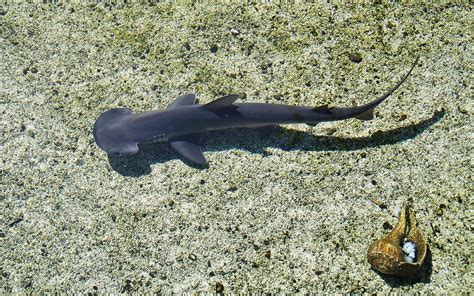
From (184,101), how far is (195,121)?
15.5 inches

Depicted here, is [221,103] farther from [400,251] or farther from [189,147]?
[400,251]

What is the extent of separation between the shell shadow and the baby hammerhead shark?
9.0 inches

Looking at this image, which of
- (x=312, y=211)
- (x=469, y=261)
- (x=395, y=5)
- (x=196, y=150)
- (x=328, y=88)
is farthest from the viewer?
(x=395, y=5)

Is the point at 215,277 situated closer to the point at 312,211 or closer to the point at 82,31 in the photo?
the point at 312,211

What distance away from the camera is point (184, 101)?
14.5 ft

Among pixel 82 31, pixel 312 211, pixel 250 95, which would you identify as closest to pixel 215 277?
pixel 312 211

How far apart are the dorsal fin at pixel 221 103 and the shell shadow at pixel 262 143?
18.6 inches

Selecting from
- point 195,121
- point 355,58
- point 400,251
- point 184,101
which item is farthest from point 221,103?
point 400,251

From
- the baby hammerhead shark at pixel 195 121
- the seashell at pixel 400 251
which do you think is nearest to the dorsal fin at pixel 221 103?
the baby hammerhead shark at pixel 195 121

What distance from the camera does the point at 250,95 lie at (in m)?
4.63

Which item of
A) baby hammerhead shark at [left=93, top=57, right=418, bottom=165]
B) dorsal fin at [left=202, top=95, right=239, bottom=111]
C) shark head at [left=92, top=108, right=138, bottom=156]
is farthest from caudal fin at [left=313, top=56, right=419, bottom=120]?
shark head at [left=92, top=108, right=138, bottom=156]

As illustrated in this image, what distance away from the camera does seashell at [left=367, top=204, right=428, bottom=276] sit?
3.31 m

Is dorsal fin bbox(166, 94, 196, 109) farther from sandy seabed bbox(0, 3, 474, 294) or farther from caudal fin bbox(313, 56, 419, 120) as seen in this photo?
caudal fin bbox(313, 56, 419, 120)

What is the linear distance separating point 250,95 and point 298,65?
0.64 meters
